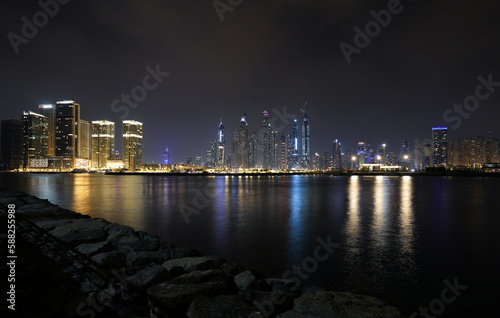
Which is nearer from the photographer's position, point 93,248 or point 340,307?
point 340,307

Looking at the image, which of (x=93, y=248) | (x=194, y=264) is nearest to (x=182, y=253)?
(x=194, y=264)

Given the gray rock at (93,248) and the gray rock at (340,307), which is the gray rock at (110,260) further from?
the gray rock at (340,307)

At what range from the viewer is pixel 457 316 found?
8148mm

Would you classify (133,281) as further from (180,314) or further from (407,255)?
(407,255)

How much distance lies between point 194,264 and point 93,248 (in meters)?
4.22

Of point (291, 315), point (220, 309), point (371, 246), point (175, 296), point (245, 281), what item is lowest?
point (371, 246)

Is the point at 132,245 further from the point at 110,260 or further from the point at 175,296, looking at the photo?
the point at 175,296

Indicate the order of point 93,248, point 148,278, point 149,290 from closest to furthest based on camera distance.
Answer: point 149,290
point 148,278
point 93,248

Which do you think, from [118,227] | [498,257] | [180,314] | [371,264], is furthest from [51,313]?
[498,257]

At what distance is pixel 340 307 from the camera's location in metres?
6.57

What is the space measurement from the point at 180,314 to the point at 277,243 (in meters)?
10.2

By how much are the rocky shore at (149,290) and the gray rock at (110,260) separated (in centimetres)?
3

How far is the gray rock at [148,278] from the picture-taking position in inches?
283

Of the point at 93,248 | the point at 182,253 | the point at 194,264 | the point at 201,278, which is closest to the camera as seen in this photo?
the point at 201,278
